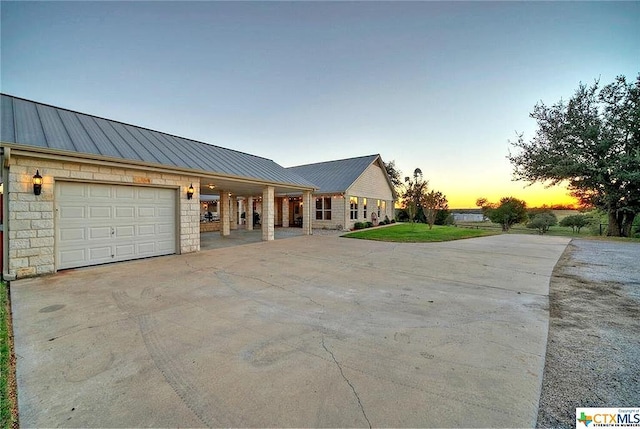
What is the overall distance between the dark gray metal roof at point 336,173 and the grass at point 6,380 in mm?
16656

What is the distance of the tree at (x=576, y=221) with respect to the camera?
27.9 m

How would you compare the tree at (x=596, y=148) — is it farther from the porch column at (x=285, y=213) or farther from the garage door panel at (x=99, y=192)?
the garage door panel at (x=99, y=192)

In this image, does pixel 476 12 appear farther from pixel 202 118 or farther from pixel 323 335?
pixel 202 118

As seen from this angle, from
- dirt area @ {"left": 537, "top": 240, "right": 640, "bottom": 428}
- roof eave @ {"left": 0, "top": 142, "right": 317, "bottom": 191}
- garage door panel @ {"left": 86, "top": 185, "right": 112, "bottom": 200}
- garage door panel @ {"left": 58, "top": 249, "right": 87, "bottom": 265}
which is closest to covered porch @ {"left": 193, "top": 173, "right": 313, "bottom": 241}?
roof eave @ {"left": 0, "top": 142, "right": 317, "bottom": 191}

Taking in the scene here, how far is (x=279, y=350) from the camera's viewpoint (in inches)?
112

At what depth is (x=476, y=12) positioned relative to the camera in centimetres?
994

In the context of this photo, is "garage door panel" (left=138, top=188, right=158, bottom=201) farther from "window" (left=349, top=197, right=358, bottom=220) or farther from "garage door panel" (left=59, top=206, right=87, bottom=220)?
"window" (left=349, top=197, right=358, bottom=220)

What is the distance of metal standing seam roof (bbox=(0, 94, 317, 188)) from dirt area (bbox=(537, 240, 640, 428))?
9942 mm

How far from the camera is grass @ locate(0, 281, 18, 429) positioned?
1863 mm

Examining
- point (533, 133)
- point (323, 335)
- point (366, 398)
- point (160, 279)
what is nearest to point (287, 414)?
point (366, 398)

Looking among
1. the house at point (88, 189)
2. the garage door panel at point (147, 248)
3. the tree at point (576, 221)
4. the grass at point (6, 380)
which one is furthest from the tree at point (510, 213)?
the grass at point (6, 380)

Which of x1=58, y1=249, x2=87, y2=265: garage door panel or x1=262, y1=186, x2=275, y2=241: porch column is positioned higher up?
x1=262, y1=186, x2=275, y2=241: porch column

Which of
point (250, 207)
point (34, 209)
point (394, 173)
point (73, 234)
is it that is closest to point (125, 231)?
point (73, 234)

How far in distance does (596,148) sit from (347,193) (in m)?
16.7
